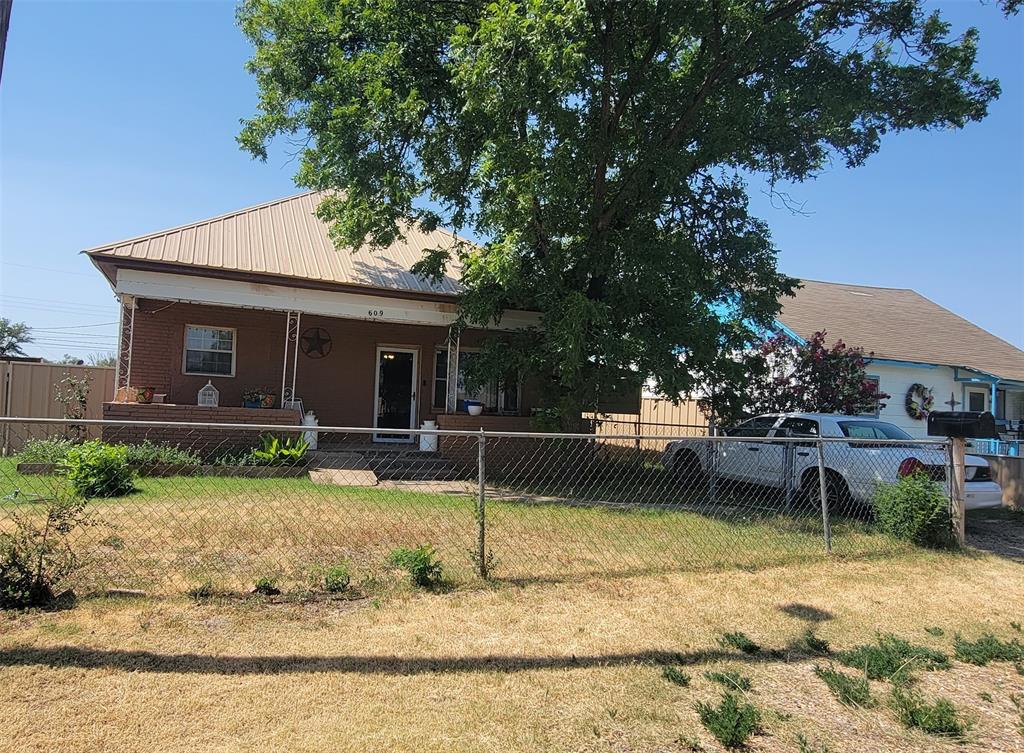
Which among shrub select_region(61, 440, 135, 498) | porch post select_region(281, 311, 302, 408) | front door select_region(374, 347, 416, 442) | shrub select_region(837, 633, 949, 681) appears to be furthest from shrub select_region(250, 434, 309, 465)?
shrub select_region(837, 633, 949, 681)

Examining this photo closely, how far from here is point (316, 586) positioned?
5156 millimetres

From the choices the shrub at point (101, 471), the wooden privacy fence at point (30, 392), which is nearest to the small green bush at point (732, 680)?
the shrub at point (101, 471)

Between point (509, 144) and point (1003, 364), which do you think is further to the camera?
point (1003, 364)

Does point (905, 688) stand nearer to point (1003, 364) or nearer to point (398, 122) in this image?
point (398, 122)

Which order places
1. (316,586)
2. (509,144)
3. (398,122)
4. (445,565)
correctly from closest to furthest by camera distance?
(316,586) → (445,565) → (509,144) → (398,122)

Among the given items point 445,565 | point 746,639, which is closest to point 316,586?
point 445,565

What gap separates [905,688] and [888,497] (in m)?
4.71

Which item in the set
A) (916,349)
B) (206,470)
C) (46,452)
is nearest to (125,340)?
(46,452)

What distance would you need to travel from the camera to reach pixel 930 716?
11.2 ft

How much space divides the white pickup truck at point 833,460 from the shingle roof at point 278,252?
6547 millimetres

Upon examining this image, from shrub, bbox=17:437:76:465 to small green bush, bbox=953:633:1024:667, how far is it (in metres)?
11.0

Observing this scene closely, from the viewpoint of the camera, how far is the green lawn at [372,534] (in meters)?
5.59

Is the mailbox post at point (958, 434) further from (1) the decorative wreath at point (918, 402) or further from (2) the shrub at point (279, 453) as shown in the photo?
(1) the decorative wreath at point (918, 402)

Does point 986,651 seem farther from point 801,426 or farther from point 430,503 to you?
point 801,426
